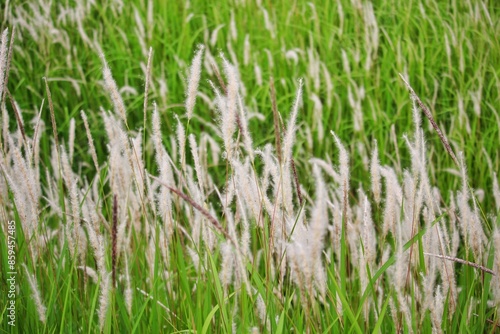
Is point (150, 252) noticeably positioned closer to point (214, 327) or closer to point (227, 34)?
point (214, 327)

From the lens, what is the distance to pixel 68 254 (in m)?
1.33

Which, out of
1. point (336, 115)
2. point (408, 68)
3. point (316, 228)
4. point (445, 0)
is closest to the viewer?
point (316, 228)

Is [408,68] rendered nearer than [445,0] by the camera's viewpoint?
Yes

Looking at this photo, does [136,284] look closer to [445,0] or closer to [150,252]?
[150,252]

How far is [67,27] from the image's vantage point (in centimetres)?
311

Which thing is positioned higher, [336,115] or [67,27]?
[67,27]

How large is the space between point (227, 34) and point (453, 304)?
2.09 metres

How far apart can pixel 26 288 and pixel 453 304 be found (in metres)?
0.83

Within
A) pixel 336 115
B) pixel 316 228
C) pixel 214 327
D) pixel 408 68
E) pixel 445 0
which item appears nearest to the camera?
pixel 316 228

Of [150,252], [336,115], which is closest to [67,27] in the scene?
[336,115]

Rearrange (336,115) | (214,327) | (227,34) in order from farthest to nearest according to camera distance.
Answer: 1. (227,34)
2. (336,115)
3. (214,327)

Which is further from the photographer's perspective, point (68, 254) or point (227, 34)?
point (227, 34)

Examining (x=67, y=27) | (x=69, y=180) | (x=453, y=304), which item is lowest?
(x=453, y=304)

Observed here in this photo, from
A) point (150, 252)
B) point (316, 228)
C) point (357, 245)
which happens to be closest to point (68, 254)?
point (150, 252)
